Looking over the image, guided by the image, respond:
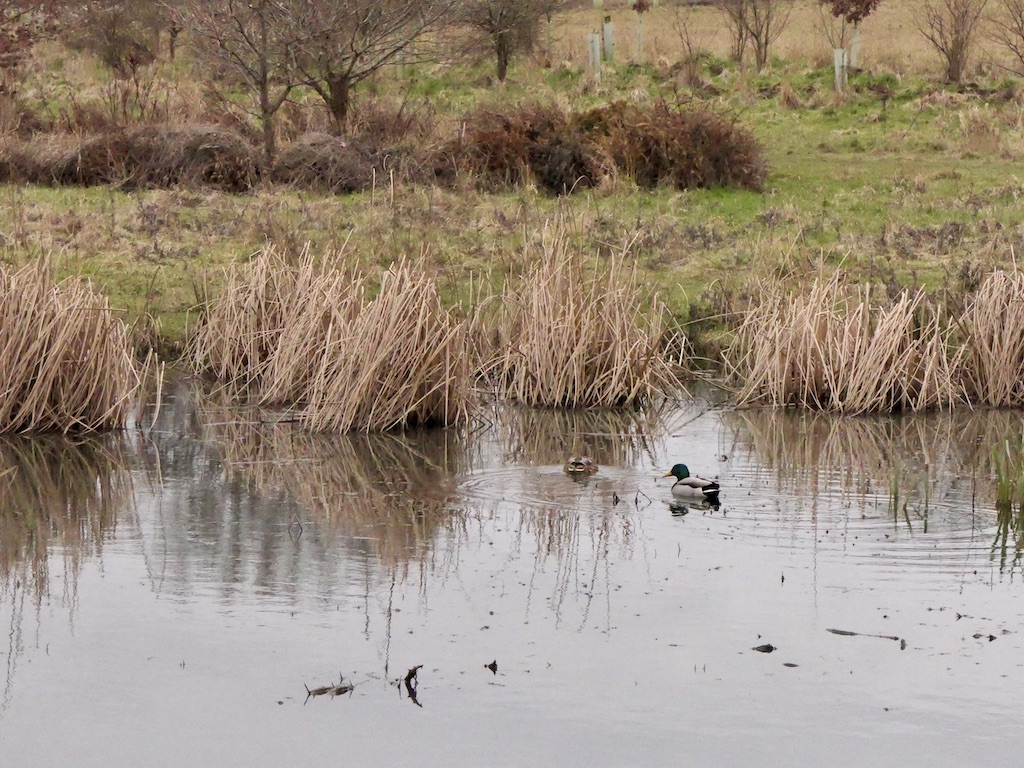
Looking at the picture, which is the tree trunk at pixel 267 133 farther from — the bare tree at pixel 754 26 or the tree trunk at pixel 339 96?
the bare tree at pixel 754 26

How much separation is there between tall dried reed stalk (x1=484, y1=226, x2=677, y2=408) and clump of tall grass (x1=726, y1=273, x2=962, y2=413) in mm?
837

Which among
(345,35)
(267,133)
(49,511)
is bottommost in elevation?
(49,511)

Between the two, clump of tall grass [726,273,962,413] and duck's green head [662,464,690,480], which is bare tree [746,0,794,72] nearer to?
clump of tall grass [726,273,962,413]

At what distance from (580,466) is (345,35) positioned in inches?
622

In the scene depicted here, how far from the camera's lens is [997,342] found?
11.3 m

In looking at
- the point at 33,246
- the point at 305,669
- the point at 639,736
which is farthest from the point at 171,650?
the point at 33,246

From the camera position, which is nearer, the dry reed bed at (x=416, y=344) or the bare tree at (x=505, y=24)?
the dry reed bed at (x=416, y=344)

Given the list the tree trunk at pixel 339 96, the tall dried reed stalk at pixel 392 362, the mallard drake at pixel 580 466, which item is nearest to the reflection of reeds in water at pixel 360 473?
the tall dried reed stalk at pixel 392 362

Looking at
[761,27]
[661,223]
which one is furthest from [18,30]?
[661,223]

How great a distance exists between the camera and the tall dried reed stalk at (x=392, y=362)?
1036cm

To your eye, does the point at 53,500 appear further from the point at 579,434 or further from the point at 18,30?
the point at 18,30

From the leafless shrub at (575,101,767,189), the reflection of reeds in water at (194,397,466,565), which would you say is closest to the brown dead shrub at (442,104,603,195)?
the leafless shrub at (575,101,767,189)

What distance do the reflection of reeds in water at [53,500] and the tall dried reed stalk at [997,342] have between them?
608 centimetres

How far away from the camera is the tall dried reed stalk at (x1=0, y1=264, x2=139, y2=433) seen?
10.1 m
